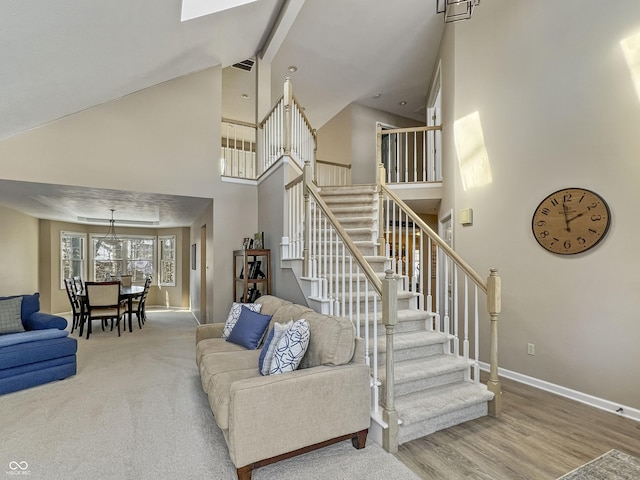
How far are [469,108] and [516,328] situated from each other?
2788 mm

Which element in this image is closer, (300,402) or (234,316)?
(300,402)

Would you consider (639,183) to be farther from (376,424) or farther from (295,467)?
(295,467)

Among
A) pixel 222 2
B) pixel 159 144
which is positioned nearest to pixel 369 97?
pixel 222 2

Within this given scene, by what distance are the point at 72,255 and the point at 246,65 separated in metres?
6.76

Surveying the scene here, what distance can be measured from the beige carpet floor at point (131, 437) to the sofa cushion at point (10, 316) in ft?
2.52

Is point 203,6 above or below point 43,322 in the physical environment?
above

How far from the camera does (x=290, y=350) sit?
91.4 inches

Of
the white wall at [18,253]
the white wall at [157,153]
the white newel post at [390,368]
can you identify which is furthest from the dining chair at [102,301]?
the white newel post at [390,368]

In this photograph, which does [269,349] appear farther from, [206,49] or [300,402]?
[206,49]

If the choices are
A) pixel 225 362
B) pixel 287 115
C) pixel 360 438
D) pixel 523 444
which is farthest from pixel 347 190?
pixel 523 444

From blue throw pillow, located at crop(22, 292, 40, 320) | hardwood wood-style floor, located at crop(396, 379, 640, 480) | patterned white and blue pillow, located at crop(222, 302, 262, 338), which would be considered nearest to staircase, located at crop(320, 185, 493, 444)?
hardwood wood-style floor, located at crop(396, 379, 640, 480)

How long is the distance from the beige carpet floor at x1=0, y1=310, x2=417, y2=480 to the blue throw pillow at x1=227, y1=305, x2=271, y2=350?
61cm

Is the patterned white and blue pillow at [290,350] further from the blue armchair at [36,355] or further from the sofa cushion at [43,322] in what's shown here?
the sofa cushion at [43,322]

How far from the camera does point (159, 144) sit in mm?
4941
